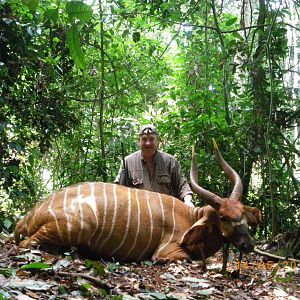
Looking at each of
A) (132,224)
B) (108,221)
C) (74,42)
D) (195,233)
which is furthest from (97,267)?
(74,42)

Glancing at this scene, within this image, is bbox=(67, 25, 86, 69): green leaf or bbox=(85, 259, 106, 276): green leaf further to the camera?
bbox=(85, 259, 106, 276): green leaf

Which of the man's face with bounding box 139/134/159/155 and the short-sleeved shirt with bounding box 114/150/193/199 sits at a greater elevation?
the man's face with bounding box 139/134/159/155

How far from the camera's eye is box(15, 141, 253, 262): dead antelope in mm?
4188

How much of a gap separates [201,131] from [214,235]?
2.32m

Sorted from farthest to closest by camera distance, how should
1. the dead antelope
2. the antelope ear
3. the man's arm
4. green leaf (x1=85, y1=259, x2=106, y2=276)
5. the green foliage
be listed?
the man's arm → the green foliage → the antelope ear → the dead antelope → green leaf (x1=85, y1=259, x2=106, y2=276)

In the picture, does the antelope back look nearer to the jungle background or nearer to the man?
the jungle background

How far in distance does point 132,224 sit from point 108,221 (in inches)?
10.2

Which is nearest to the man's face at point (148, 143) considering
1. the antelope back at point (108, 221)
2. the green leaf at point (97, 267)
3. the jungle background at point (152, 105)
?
the jungle background at point (152, 105)

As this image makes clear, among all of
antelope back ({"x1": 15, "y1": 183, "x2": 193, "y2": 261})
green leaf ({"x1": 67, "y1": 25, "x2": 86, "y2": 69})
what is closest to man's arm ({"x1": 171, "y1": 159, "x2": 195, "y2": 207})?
antelope back ({"x1": 15, "y1": 183, "x2": 193, "y2": 261})

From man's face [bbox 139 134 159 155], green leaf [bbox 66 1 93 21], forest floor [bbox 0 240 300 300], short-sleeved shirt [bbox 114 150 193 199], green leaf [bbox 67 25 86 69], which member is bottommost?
forest floor [bbox 0 240 300 300]

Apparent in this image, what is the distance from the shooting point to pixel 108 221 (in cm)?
442

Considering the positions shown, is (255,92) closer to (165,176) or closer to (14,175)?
(165,176)

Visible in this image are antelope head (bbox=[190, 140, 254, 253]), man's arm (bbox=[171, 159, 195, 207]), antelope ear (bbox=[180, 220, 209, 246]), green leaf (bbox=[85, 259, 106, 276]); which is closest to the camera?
green leaf (bbox=[85, 259, 106, 276])

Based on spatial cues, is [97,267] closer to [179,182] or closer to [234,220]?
[234,220]
